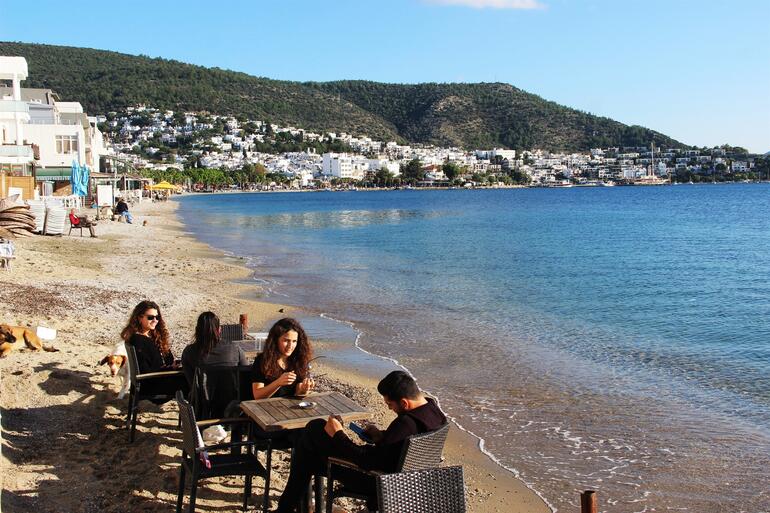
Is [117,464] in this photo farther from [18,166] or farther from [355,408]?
[18,166]

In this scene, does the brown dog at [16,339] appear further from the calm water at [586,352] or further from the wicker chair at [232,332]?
the calm water at [586,352]

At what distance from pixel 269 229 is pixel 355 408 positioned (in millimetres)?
45104

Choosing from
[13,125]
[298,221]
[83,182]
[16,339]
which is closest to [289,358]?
[16,339]

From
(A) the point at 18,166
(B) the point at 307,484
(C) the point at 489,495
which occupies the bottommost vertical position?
(C) the point at 489,495

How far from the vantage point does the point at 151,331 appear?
7.18 meters

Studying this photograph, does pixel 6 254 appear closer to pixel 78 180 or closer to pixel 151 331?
pixel 151 331

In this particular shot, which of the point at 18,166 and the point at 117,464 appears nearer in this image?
the point at 117,464

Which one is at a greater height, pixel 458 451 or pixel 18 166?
pixel 18 166

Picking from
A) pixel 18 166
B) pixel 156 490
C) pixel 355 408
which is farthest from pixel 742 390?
pixel 18 166

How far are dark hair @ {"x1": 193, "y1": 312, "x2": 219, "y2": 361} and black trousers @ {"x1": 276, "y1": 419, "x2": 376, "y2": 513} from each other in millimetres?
1552

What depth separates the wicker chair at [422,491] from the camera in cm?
421

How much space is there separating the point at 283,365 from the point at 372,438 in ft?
3.83

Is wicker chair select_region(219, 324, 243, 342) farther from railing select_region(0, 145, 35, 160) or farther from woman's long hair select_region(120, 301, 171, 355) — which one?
railing select_region(0, 145, 35, 160)

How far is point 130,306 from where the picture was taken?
542 inches
